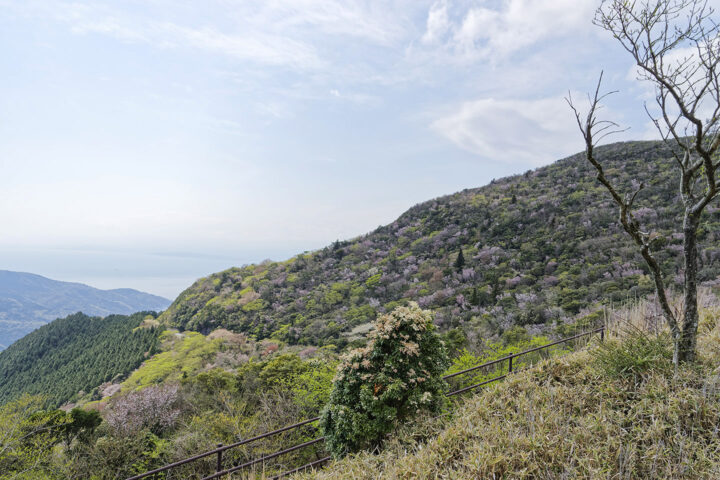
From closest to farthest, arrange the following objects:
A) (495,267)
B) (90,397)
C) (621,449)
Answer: (621,449) < (495,267) < (90,397)

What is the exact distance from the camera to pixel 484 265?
29.5 m

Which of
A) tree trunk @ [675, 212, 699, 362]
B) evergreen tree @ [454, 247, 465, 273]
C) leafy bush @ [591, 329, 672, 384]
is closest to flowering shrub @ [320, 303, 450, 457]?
leafy bush @ [591, 329, 672, 384]

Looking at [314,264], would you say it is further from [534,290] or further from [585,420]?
[585,420]

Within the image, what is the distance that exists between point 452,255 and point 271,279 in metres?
23.9

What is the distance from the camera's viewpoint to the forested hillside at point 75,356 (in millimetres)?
34906

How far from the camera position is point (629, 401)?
3801mm

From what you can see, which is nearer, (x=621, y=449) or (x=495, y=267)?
(x=621, y=449)

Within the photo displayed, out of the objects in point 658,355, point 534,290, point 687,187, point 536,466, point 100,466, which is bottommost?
point 100,466

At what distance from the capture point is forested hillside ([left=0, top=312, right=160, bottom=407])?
3491 cm

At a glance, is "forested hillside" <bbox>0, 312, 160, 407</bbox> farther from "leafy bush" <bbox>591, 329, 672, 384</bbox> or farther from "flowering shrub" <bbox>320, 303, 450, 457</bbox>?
"leafy bush" <bbox>591, 329, 672, 384</bbox>

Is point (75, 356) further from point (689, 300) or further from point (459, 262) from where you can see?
point (689, 300)

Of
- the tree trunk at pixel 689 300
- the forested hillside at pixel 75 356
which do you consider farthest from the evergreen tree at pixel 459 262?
the forested hillside at pixel 75 356

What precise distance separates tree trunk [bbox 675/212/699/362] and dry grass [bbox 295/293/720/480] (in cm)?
19

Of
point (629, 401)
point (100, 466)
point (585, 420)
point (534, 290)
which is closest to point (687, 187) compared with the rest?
point (629, 401)
